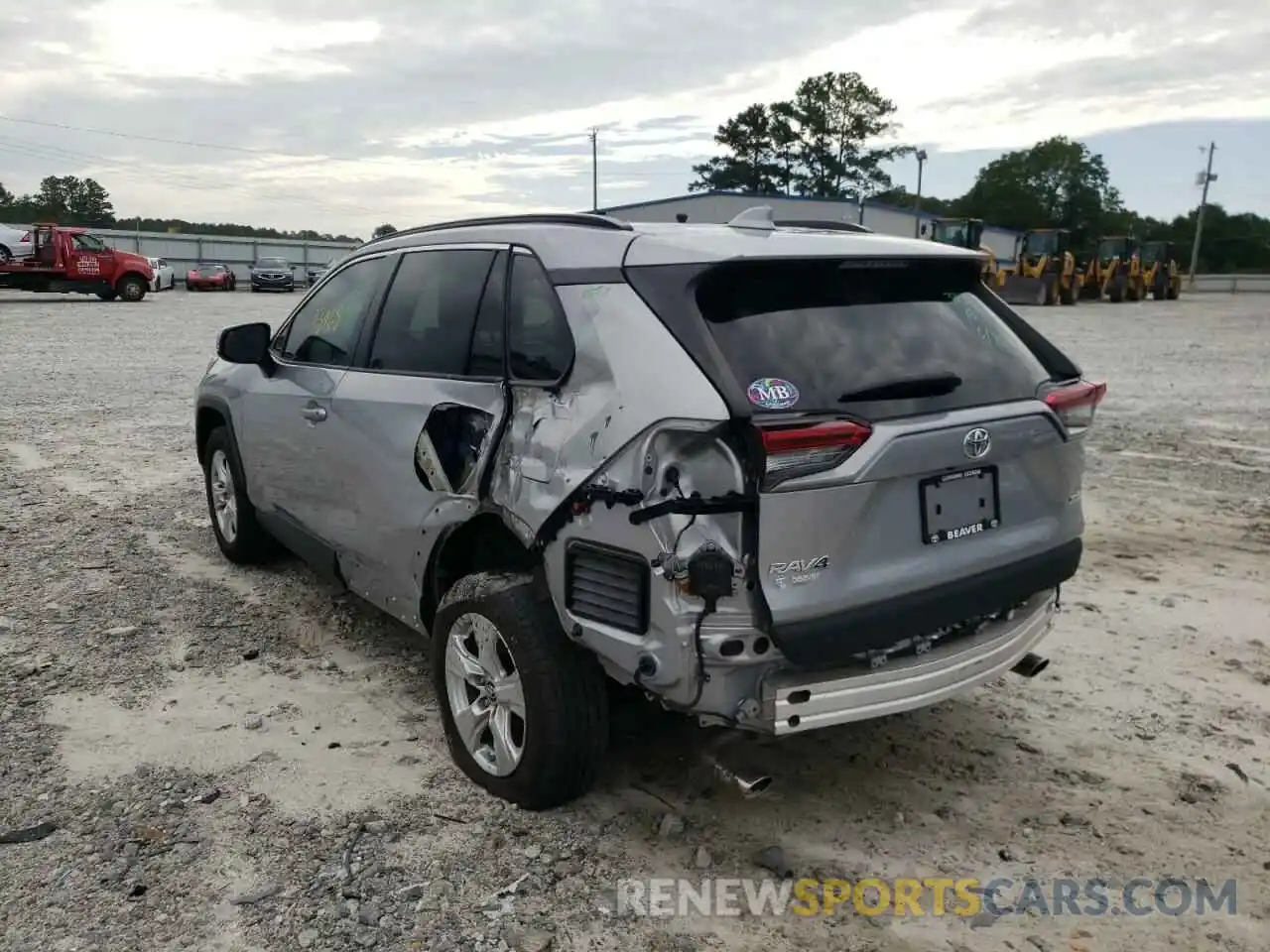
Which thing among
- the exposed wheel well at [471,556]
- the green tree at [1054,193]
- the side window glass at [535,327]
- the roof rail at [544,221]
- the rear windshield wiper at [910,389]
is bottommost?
the exposed wheel well at [471,556]

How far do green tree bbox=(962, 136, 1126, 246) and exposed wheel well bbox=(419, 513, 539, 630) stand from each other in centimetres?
9915

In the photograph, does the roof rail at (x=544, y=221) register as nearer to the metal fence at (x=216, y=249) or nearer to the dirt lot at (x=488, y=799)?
the dirt lot at (x=488, y=799)

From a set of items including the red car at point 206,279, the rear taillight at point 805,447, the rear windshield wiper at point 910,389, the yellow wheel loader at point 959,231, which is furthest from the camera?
the red car at point 206,279

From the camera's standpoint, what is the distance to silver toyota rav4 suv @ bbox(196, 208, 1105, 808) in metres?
2.66

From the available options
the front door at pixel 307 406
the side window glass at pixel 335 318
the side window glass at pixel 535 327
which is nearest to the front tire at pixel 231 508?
the front door at pixel 307 406

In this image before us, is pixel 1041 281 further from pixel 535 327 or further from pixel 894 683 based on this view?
pixel 894 683

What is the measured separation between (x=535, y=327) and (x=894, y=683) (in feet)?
4.98

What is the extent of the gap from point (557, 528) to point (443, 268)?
136 centimetres

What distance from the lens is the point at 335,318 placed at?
4.46 metres

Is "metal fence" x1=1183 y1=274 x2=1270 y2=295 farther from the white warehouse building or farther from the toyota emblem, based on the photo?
the toyota emblem

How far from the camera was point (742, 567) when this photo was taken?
2.64 meters

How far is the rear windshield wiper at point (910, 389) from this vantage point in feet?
9.22

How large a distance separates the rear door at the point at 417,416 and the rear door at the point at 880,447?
0.95 metres

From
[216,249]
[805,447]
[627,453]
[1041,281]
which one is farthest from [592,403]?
[216,249]
